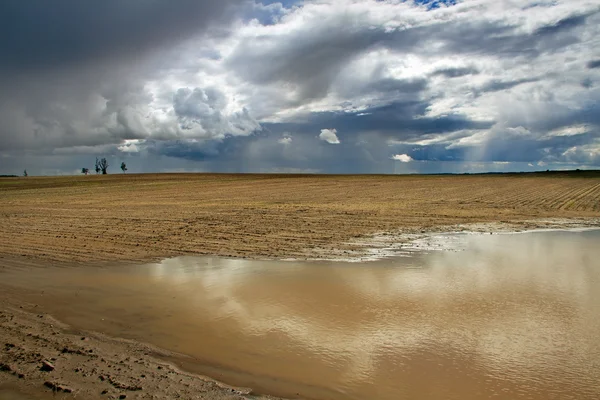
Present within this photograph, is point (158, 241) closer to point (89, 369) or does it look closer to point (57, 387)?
point (89, 369)

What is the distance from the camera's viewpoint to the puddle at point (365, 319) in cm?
543

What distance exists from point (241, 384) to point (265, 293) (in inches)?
150

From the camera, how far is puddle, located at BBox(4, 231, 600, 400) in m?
5.43

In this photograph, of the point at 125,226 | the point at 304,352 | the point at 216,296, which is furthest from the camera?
the point at 125,226

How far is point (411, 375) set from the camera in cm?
552

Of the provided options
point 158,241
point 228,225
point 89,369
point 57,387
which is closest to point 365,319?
point 89,369

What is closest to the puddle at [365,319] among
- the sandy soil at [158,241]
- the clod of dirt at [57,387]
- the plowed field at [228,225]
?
the sandy soil at [158,241]

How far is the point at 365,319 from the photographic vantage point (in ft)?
24.6

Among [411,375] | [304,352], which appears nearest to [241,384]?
[304,352]

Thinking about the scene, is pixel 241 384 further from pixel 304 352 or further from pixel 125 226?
pixel 125 226

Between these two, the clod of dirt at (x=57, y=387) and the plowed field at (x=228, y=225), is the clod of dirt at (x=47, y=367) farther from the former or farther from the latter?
the plowed field at (x=228, y=225)

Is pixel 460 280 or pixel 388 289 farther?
pixel 460 280

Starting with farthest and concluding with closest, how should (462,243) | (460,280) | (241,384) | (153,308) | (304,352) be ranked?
(462,243), (460,280), (153,308), (304,352), (241,384)

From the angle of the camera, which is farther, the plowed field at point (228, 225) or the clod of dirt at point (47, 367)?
the plowed field at point (228, 225)
